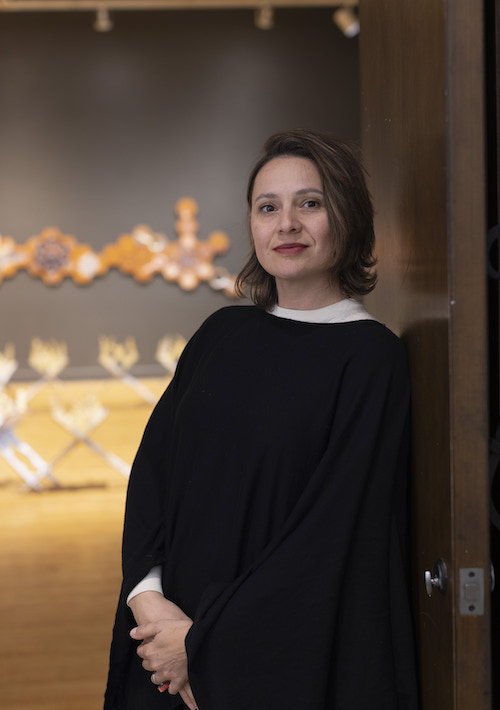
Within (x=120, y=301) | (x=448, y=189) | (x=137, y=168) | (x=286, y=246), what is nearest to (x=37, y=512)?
(x=120, y=301)

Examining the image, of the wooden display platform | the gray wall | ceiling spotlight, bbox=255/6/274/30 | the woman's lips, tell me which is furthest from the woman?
ceiling spotlight, bbox=255/6/274/30

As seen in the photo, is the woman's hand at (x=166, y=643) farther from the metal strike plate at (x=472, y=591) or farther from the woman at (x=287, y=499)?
the metal strike plate at (x=472, y=591)

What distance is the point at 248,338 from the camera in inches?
56.8

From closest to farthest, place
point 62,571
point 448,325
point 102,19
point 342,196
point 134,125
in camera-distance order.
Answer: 1. point 448,325
2. point 342,196
3. point 62,571
4. point 102,19
5. point 134,125

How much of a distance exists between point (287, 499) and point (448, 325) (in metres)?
0.42

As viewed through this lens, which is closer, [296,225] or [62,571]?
[296,225]

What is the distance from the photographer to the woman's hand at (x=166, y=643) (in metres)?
1.30

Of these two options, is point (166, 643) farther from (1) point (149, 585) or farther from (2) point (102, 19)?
(2) point (102, 19)

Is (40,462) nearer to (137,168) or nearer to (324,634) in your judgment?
(137,168)

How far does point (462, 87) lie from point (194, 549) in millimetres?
862

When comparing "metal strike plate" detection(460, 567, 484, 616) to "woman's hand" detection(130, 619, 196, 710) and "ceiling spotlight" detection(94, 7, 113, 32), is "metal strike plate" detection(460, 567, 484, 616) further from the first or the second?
"ceiling spotlight" detection(94, 7, 113, 32)

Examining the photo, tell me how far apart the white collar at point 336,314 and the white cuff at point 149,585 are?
0.53 meters

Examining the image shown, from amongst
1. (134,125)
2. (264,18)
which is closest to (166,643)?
(134,125)

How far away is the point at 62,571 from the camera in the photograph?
4.05 m
